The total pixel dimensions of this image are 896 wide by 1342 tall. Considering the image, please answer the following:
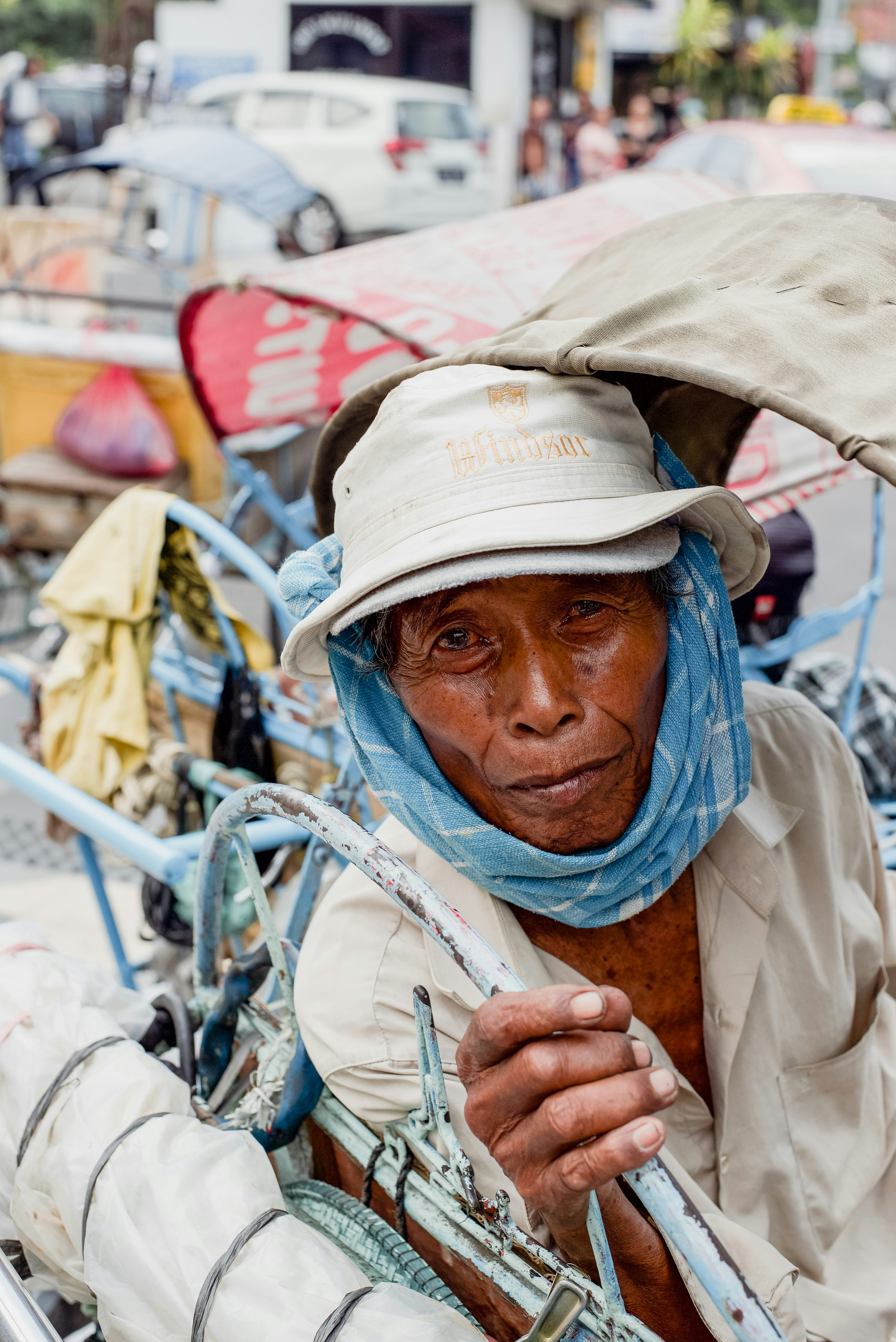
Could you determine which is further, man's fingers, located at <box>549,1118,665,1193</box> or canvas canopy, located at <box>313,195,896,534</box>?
canvas canopy, located at <box>313,195,896,534</box>

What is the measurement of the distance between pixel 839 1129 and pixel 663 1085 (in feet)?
2.42

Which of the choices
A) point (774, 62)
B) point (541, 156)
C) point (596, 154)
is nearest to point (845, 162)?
point (596, 154)

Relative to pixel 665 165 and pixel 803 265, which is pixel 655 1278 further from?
pixel 665 165

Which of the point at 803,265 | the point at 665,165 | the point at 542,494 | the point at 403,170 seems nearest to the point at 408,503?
the point at 542,494

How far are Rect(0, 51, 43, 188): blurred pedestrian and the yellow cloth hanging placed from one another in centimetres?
1571

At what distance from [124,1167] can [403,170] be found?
14.1 metres

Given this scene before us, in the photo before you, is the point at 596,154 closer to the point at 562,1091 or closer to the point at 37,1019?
the point at 37,1019

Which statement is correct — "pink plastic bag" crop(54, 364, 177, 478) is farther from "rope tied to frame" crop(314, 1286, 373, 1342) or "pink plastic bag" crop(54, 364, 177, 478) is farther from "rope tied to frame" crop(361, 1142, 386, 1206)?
"rope tied to frame" crop(314, 1286, 373, 1342)

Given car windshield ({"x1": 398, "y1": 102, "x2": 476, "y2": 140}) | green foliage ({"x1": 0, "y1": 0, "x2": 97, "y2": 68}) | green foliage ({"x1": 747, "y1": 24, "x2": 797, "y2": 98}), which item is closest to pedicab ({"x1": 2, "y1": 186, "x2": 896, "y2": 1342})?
car windshield ({"x1": 398, "y1": 102, "x2": 476, "y2": 140})

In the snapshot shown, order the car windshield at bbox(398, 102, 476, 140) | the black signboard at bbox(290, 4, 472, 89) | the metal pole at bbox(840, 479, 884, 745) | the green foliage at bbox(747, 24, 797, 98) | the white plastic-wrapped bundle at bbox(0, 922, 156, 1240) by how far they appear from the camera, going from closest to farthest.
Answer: the white plastic-wrapped bundle at bbox(0, 922, 156, 1240), the metal pole at bbox(840, 479, 884, 745), the car windshield at bbox(398, 102, 476, 140), the black signboard at bbox(290, 4, 472, 89), the green foliage at bbox(747, 24, 797, 98)

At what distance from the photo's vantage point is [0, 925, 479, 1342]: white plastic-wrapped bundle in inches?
45.2

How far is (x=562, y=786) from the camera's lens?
1.24 m

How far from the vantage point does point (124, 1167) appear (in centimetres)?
130

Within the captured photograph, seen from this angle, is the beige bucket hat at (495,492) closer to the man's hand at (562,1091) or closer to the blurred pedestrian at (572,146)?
the man's hand at (562,1091)
